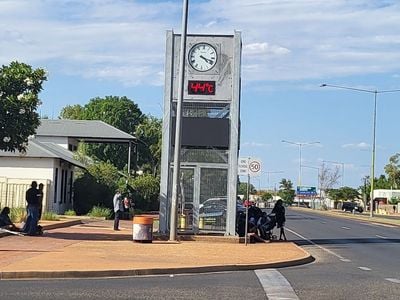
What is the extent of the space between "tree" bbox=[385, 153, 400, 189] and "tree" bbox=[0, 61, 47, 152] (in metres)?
110

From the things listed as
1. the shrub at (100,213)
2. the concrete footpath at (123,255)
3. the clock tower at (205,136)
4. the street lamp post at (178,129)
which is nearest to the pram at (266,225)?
the concrete footpath at (123,255)

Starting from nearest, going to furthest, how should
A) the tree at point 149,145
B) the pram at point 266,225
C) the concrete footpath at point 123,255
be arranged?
the concrete footpath at point 123,255 < the pram at point 266,225 < the tree at point 149,145

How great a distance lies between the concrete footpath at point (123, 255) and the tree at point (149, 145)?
155ft

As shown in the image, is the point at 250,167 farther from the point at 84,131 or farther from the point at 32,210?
the point at 84,131

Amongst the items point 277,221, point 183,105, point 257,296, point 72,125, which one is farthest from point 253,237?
point 72,125

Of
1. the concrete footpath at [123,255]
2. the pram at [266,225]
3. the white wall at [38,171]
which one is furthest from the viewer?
the white wall at [38,171]

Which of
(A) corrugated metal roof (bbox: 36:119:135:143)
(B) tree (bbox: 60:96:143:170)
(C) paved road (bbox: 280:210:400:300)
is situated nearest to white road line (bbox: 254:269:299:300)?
(C) paved road (bbox: 280:210:400:300)

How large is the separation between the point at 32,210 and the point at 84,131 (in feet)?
102

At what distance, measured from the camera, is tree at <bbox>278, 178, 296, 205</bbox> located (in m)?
159

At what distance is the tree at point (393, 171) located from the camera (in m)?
131

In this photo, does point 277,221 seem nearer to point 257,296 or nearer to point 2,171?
point 257,296

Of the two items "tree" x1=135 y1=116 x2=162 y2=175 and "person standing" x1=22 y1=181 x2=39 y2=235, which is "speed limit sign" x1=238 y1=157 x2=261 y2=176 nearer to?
"person standing" x1=22 y1=181 x2=39 y2=235

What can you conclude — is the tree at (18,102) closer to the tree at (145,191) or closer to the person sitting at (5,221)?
the person sitting at (5,221)

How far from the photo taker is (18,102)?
80.4 ft
